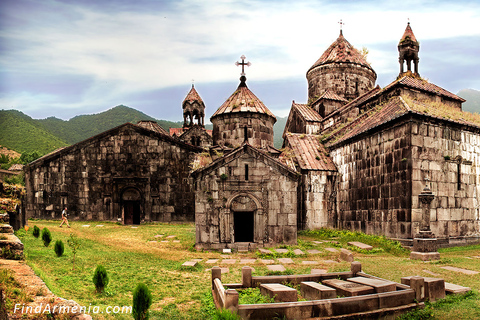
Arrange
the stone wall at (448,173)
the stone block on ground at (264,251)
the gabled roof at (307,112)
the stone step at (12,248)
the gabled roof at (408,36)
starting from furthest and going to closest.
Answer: the gabled roof at (307,112), the gabled roof at (408,36), the stone wall at (448,173), the stone block on ground at (264,251), the stone step at (12,248)

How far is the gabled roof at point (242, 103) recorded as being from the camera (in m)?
14.9

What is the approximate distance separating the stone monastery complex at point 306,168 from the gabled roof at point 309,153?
0.08 metres

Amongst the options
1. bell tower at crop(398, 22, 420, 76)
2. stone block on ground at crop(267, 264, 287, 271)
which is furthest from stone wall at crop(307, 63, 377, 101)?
stone block on ground at crop(267, 264, 287, 271)

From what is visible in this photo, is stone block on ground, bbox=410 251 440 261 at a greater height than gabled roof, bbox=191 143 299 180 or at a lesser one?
lesser


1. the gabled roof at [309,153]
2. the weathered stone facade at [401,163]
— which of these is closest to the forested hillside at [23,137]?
the gabled roof at [309,153]

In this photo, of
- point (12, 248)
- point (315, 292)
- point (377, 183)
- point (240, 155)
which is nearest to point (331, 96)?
point (377, 183)

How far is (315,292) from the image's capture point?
5.38 meters

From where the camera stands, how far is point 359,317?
4.57 m

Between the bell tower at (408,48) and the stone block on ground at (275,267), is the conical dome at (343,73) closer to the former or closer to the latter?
the bell tower at (408,48)

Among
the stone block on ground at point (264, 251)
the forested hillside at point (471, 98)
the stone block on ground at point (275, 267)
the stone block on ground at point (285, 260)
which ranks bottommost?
the stone block on ground at point (285, 260)

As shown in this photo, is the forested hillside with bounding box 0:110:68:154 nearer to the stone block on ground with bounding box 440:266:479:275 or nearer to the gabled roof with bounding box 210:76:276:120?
the gabled roof with bounding box 210:76:276:120

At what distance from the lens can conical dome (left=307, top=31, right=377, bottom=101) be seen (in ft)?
68.4

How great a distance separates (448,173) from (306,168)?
5.71m

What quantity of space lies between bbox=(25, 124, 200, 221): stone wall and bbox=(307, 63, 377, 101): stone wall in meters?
9.02
